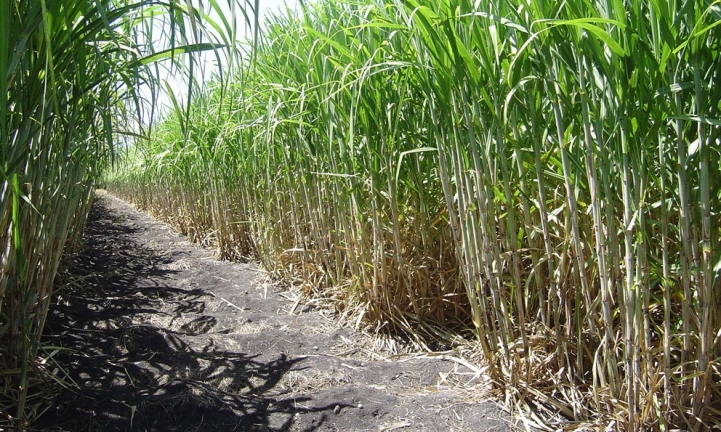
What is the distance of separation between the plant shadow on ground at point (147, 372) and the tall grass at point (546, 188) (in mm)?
614

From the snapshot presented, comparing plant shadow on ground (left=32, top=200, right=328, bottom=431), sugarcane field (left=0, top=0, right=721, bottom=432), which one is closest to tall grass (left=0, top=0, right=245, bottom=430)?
sugarcane field (left=0, top=0, right=721, bottom=432)

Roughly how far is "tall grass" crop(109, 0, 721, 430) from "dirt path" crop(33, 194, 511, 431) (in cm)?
21

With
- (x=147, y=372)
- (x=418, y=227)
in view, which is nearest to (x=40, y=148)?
(x=147, y=372)

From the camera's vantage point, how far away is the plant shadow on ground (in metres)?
1.57

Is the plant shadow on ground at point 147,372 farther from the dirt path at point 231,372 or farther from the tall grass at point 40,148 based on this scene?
the tall grass at point 40,148

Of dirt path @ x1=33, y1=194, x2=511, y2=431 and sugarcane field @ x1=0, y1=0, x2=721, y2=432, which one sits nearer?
sugarcane field @ x1=0, y1=0, x2=721, y2=432

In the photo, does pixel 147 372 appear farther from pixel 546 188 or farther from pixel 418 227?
pixel 546 188

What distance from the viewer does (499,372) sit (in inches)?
62.1

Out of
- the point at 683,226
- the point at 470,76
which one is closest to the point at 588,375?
the point at 683,226

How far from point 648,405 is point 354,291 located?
1368mm

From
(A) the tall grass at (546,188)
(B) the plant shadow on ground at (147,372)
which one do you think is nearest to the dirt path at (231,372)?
(B) the plant shadow on ground at (147,372)

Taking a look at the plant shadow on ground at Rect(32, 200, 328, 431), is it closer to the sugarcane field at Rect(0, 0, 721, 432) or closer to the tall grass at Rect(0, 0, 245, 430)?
the sugarcane field at Rect(0, 0, 721, 432)

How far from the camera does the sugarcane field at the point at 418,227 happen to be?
106 centimetres

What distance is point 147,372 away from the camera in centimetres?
189
